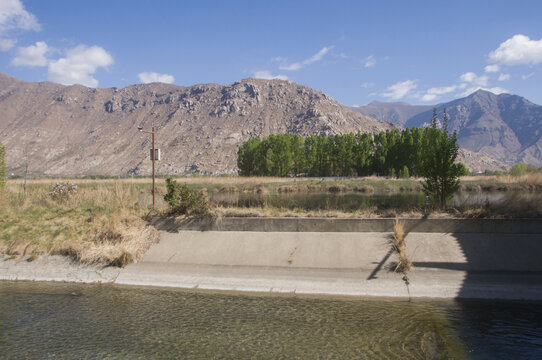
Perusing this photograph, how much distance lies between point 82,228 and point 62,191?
560 centimetres

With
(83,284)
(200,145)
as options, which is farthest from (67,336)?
(200,145)

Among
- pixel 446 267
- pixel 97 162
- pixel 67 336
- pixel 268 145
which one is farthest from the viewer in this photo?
pixel 97 162

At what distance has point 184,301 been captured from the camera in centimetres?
1025

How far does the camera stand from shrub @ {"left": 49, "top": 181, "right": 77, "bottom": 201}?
1875 cm

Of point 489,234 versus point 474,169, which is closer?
point 489,234

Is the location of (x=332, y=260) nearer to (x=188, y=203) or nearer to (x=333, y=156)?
(x=188, y=203)

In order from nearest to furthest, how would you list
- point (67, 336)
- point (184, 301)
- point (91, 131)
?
point (67, 336)
point (184, 301)
point (91, 131)

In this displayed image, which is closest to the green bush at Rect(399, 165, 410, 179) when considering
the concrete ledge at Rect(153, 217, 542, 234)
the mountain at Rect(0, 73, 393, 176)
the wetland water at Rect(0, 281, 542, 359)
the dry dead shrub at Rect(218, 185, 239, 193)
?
the dry dead shrub at Rect(218, 185, 239, 193)

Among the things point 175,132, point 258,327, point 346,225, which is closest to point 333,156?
point 346,225

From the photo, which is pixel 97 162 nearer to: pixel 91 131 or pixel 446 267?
pixel 91 131

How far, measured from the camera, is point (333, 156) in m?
81.3

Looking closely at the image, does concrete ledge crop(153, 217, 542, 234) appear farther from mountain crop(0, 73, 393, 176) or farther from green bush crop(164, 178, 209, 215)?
mountain crop(0, 73, 393, 176)

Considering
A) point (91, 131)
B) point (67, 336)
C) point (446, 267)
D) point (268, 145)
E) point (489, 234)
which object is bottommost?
point (67, 336)

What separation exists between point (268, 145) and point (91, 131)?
138188mm
